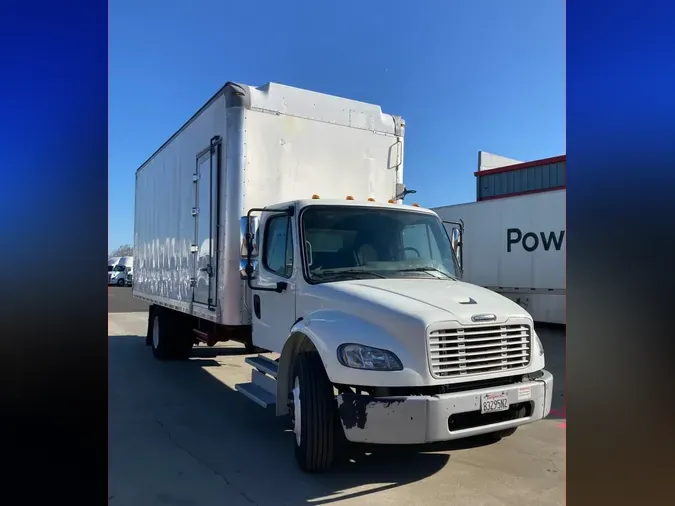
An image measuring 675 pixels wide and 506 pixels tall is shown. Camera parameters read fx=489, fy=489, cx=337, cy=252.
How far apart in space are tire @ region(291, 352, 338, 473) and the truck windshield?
1.00 metres

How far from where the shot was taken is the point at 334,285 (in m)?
4.49

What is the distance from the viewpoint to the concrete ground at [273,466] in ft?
12.5

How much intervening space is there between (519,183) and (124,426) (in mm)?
16756

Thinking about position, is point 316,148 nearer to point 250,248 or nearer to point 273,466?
point 250,248

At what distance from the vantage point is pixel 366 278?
4.70 metres

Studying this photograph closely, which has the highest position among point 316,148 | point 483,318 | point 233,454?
point 316,148

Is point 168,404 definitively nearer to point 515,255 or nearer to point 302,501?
point 302,501

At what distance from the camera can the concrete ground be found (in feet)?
12.5

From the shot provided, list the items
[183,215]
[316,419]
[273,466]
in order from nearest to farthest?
[316,419]
[273,466]
[183,215]

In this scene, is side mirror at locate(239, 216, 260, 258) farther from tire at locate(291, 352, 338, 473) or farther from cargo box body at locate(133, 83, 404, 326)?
tire at locate(291, 352, 338, 473)

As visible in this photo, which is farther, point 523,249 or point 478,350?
point 523,249

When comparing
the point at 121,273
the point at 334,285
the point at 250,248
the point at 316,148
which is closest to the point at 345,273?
the point at 334,285

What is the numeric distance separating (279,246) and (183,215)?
3199mm

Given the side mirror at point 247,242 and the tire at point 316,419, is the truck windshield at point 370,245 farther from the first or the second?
the tire at point 316,419
